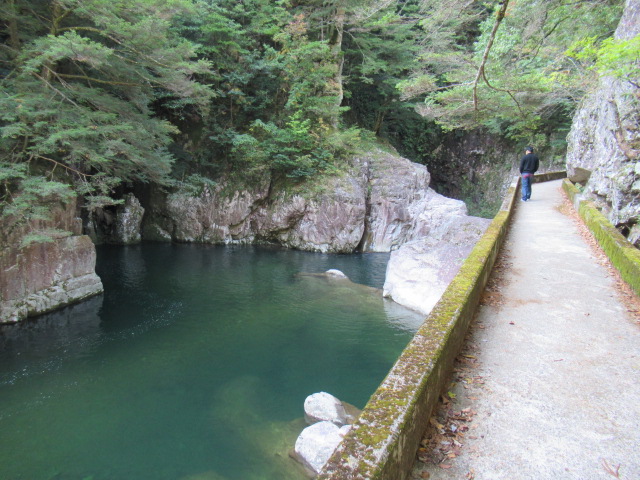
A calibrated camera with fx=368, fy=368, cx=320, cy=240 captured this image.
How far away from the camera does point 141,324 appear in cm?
1108

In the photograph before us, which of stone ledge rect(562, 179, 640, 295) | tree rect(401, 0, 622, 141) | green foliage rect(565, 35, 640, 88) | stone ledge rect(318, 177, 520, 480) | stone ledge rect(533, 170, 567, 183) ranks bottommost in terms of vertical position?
stone ledge rect(318, 177, 520, 480)

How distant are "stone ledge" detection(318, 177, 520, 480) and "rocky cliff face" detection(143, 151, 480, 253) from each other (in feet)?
52.7

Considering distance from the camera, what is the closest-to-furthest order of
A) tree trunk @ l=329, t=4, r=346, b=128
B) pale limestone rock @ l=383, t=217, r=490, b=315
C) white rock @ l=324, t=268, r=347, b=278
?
pale limestone rock @ l=383, t=217, r=490, b=315 < white rock @ l=324, t=268, r=347, b=278 < tree trunk @ l=329, t=4, r=346, b=128

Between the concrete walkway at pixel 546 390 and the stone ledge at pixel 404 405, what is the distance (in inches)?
9.3

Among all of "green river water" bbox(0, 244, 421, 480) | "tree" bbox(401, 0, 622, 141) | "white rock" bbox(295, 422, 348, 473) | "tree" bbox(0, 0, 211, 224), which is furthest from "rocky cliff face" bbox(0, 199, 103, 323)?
"tree" bbox(401, 0, 622, 141)

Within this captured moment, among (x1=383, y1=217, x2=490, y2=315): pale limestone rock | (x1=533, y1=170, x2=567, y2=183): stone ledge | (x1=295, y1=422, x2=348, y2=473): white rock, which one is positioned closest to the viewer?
(x1=295, y1=422, x2=348, y2=473): white rock

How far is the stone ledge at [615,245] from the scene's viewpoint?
217 inches

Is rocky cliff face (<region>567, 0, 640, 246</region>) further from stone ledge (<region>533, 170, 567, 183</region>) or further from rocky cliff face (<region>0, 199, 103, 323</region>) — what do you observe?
rocky cliff face (<region>0, 199, 103, 323</region>)

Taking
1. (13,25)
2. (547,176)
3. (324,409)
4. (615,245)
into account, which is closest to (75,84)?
(13,25)

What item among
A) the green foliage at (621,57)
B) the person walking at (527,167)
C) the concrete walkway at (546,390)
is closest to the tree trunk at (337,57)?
the person walking at (527,167)

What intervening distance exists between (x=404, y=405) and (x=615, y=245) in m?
6.27

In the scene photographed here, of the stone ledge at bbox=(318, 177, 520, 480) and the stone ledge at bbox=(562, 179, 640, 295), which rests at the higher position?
→ the stone ledge at bbox=(562, 179, 640, 295)

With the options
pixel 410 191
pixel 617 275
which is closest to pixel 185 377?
pixel 617 275

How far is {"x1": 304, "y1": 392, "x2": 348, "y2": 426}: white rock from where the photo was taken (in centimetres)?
693
